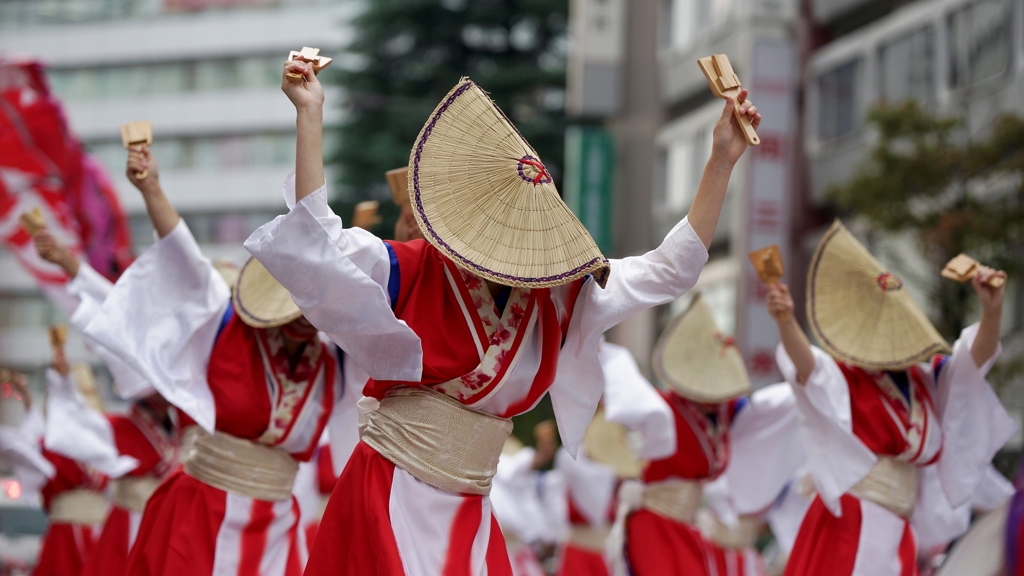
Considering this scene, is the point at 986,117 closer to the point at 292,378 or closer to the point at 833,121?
the point at 833,121

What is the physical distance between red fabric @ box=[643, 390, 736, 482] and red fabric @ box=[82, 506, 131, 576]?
2687 mm

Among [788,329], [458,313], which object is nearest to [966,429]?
[788,329]

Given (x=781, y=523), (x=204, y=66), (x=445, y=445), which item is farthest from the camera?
(x=204, y=66)

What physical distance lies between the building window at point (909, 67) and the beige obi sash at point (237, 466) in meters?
9.47

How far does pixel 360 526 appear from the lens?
11.3ft

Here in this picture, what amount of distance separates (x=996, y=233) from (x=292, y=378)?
22.7ft

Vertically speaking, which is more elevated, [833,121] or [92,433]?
[833,121]

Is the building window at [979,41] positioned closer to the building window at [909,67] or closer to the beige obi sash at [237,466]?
the building window at [909,67]

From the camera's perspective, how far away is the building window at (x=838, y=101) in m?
14.5

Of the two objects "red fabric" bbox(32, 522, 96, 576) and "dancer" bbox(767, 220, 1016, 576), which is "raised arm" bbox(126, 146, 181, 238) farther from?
"red fabric" bbox(32, 522, 96, 576)

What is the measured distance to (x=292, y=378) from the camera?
470cm

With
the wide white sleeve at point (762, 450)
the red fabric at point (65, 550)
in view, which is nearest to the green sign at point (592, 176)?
the red fabric at point (65, 550)

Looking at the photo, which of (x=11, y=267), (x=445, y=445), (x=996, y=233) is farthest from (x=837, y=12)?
(x=11, y=267)

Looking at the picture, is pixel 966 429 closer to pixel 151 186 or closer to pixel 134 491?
pixel 151 186
